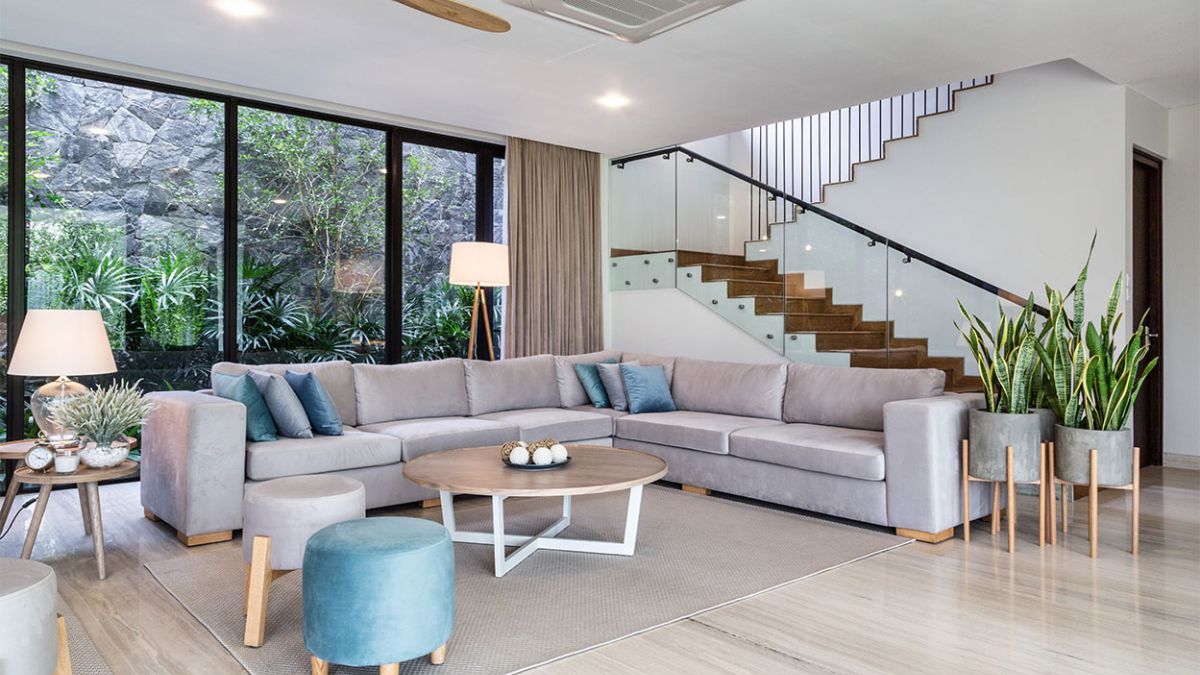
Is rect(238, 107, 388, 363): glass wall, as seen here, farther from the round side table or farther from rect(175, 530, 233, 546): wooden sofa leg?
the round side table

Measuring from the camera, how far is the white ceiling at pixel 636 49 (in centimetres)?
359

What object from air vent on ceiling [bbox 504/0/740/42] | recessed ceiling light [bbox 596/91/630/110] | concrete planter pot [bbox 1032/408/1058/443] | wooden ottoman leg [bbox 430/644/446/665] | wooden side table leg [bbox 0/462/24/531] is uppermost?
recessed ceiling light [bbox 596/91/630/110]

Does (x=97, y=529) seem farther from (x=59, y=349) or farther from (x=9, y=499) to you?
(x=59, y=349)

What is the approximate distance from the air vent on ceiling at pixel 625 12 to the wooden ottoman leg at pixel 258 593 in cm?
198

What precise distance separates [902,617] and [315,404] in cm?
297

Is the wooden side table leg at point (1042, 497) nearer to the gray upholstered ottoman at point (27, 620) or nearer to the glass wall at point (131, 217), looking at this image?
the gray upholstered ottoman at point (27, 620)

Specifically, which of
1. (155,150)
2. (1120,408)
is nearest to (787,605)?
(1120,408)

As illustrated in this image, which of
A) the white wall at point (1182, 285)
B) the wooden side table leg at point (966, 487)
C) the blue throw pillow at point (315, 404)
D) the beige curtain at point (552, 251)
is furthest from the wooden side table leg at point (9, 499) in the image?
the white wall at point (1182, 285)

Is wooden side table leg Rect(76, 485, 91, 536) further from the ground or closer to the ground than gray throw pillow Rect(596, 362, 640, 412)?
closer to the ground

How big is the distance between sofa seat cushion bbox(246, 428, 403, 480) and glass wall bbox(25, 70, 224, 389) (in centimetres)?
169

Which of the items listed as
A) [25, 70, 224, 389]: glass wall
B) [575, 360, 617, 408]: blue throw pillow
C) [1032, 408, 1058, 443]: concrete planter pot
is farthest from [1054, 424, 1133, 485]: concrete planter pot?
[25, 70, 224, 389]: glass wall

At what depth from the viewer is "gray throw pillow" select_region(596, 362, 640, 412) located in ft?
17.6

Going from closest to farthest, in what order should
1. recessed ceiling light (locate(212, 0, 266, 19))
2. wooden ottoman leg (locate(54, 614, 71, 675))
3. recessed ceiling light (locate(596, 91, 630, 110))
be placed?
wooden ottoman leg (locate(54, 614, 71, 675)) < recessed ceiling light (locate(212, 0, 266, 19)) < recessed ceiling light (locate(596, 91, 630, 110))

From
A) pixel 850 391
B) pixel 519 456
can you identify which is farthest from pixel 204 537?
pixel 850 391
